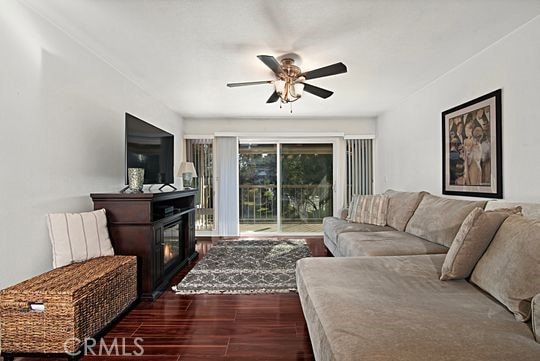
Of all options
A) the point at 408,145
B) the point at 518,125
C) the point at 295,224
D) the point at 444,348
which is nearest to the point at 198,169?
the point at 295,224

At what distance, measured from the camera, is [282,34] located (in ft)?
8.59

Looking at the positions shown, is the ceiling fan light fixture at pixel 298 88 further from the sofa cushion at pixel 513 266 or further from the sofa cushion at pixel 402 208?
the sofa cushion at pixel 513 266

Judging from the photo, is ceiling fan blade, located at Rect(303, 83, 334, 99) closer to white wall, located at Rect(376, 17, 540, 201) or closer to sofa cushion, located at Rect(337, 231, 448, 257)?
white wall, located at Rect(376, 17, 540, 201)

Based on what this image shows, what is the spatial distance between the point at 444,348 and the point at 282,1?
7.13 feet

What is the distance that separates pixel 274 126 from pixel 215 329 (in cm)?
437

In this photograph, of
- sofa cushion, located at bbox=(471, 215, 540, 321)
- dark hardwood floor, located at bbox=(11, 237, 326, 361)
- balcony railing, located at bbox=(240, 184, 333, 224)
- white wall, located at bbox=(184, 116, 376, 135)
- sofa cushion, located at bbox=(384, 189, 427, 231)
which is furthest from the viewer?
balcony railing, located at bbox=(240, 184, 333, 224)

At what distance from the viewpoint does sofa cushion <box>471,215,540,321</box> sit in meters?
1.41

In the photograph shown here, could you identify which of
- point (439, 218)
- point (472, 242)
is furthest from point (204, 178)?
point (472, 242)

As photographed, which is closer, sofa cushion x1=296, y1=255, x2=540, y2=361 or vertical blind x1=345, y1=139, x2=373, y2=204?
sofa cushion x1=296, y1=255, x2=540, y2=361

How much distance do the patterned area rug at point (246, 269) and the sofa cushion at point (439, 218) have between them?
4.70ft

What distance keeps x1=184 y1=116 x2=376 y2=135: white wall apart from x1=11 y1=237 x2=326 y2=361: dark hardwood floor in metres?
3.72

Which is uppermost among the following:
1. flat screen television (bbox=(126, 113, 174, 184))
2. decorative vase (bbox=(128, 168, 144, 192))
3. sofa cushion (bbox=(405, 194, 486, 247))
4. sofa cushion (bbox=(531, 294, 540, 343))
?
flat screen television (bbox=(126, 113, 174, 184))

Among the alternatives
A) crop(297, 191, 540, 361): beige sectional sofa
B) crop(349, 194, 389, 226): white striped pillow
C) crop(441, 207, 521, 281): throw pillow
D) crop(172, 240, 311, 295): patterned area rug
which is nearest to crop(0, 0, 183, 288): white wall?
crop(172, 240, 311, 295): patterned area rug

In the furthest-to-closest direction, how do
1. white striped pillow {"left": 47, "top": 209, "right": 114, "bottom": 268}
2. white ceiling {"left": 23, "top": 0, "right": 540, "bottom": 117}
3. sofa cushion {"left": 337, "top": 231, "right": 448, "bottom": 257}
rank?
sofa cushion {"left": 337, "top": 231, "right": 448, "bottom": 257} → white striped pillow {"left": 47, "top": 209, "right": 114, "bottom": 268} → white ceiling {"left": 23, "top": 0, "right": 540, "bottom": 117}
